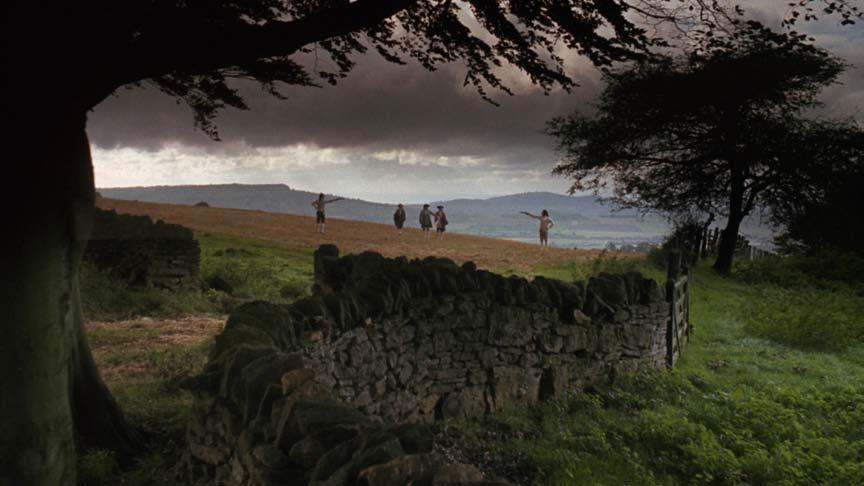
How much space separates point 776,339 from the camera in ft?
43.6

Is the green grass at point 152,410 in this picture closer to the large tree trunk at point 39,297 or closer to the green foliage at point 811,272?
the large tree trunk at point 39,297

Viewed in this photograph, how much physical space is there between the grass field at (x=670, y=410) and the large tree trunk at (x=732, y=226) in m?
8.38

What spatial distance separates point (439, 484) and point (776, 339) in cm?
1314

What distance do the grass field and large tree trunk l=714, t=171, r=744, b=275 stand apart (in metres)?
8.38

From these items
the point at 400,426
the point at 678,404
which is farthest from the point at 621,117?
the point at 400,426

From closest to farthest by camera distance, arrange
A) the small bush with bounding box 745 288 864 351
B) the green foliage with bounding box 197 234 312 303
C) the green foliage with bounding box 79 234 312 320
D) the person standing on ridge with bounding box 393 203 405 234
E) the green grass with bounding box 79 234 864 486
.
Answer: the green grass with bounding box 79 234 864 486 → the green foliage with bounding box 79 234 312 320 → the small bush with bounding box 745 288 864 351 → the green foliage with bounding box 197 234 312 303 → the person standing on ridge with bounding box 393 203 405 234

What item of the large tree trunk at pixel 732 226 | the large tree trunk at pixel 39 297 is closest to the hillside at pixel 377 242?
the large tree trunk at pixel 732 226

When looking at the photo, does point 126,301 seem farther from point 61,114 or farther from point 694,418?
point 694,418

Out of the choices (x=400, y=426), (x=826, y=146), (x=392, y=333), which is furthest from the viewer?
(x=826, y=146)

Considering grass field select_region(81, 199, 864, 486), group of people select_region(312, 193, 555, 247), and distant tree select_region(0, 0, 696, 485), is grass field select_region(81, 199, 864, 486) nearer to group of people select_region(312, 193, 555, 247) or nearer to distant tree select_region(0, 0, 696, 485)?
distant tree select_region(0, 0, 696, 485)

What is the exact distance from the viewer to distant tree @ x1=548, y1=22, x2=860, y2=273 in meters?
22.1

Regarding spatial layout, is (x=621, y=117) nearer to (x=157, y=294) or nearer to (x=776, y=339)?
(x=776, y=339)

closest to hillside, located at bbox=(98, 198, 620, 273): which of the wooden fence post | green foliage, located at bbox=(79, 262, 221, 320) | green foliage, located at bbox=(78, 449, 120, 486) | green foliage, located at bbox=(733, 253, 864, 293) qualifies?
green foliage, located at bbox=(733, 253, 864, 293)

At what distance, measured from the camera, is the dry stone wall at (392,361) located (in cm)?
328
